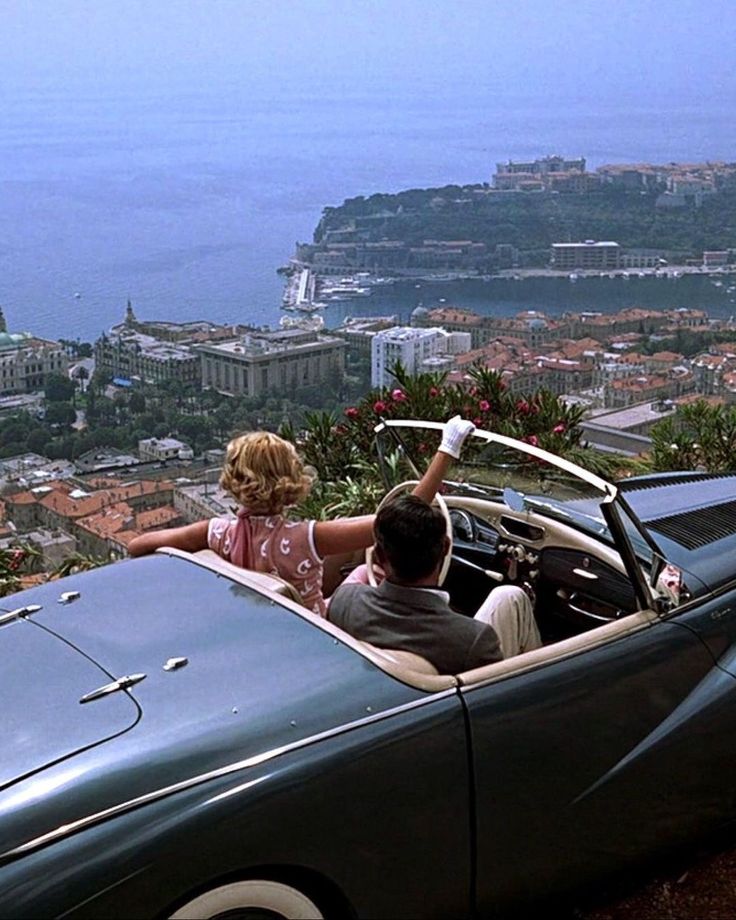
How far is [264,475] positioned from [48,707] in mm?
1081

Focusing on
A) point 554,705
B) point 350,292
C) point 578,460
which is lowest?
point 350,292

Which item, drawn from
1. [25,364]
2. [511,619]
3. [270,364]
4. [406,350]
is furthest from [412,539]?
[25,364]

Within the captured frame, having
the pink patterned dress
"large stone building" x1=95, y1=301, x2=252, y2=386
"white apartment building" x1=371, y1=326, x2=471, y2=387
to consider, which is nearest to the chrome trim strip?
the pink patterned dress

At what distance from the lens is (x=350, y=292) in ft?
113

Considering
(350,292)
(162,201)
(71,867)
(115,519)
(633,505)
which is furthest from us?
(162,201)

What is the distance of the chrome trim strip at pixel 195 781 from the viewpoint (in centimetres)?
219

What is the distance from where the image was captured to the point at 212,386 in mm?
15273

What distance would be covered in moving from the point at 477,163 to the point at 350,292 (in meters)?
66.0

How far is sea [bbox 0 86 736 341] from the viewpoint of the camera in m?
36.4

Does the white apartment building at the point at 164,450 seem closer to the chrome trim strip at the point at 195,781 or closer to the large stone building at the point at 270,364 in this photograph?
the large stone building at the point at 270,364

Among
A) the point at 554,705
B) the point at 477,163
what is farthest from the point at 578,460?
the point at 477,163

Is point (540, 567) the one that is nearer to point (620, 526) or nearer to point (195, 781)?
point (620, 526)

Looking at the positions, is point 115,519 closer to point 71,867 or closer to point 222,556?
point 222,556

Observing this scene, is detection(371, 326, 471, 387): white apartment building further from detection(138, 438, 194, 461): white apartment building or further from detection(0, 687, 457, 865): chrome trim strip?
detection(0, 687, 457, 865): chrome trim strip
